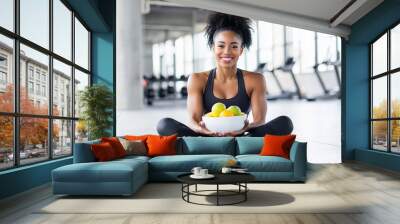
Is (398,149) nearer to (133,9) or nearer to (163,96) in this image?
(133,9)

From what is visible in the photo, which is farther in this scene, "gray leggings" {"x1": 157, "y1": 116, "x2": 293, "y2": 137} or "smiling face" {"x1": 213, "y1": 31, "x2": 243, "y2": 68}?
"smiling face" {"x1": 213, "y1": 31, "x2": 243, "y2": 68}

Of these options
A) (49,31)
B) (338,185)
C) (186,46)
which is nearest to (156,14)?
(186,46)

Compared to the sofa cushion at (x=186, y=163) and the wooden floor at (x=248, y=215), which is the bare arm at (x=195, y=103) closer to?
the sofa cushion at (x=186, y=163)

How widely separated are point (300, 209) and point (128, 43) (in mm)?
7808

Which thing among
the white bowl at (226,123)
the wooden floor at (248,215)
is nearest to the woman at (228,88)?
the white bowl at (226,123)

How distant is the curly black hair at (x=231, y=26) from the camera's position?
7848 millimetres

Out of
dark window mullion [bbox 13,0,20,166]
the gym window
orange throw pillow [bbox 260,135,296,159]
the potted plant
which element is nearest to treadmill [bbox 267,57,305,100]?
the gym window

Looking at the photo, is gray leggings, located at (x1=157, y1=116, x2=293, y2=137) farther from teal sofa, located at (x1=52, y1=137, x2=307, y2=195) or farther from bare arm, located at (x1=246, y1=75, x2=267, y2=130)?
teal sofa, located at (x1=52, y1=137, x2=307, y2=195)

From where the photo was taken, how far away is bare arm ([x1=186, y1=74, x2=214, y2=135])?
25.0 feet

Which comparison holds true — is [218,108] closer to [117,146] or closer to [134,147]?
[134,147]

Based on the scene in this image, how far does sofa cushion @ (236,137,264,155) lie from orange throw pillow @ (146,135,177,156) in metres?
1.02

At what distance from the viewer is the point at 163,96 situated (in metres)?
16.6

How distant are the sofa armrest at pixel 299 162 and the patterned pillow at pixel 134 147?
220 cm

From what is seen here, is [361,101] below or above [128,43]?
below
